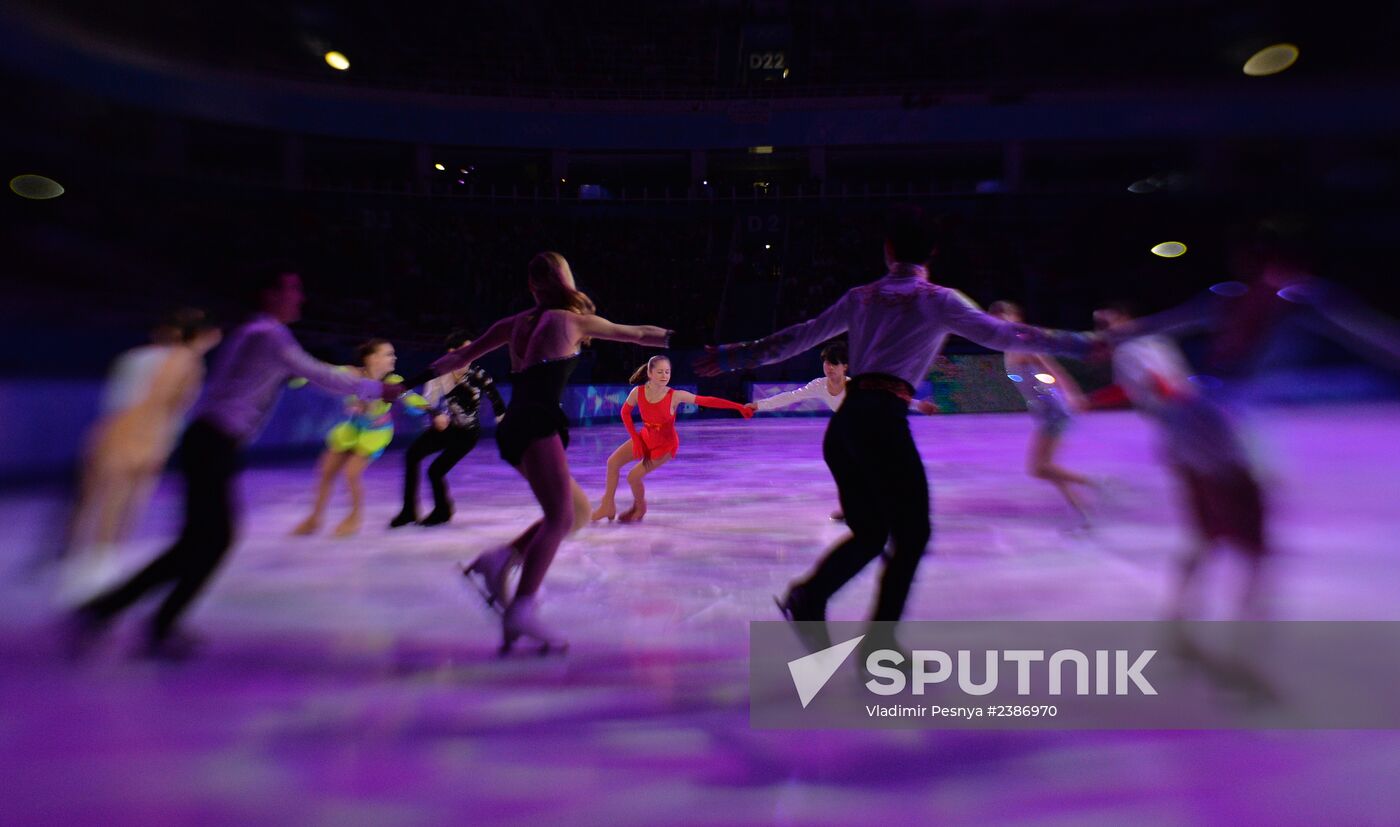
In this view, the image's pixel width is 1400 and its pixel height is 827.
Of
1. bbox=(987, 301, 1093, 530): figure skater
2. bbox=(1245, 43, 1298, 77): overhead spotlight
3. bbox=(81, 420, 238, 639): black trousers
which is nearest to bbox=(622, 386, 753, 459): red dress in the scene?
bbox=(987, 301, 1093, 530): figure skater

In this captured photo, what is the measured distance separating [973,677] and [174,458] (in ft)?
32.4

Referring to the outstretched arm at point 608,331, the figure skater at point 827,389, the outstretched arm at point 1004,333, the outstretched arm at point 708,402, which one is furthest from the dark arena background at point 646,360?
the figure skater at point 827,389

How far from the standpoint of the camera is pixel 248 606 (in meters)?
3.77

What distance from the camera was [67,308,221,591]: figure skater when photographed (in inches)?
161

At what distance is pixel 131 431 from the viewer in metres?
4.08

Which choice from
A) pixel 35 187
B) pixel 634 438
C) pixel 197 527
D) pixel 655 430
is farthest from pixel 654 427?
pixel 35 187

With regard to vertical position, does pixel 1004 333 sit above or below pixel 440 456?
above

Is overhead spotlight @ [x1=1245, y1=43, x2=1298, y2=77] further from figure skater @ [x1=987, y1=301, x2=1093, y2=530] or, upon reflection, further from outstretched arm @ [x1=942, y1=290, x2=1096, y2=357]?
outstretched arm @ [x1=942, y1=290, x2=1096, y2=357]

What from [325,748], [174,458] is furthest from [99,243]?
[325,748]

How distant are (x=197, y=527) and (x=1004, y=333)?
2.77 metres

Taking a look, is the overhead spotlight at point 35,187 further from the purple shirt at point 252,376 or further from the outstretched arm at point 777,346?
the outstretched arm at point 777,346

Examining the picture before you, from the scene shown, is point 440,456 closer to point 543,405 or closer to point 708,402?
point 708,402

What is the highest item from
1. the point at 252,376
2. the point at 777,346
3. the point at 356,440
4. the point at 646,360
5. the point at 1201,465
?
the point at 646,360

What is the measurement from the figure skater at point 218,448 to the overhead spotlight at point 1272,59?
20.3m
